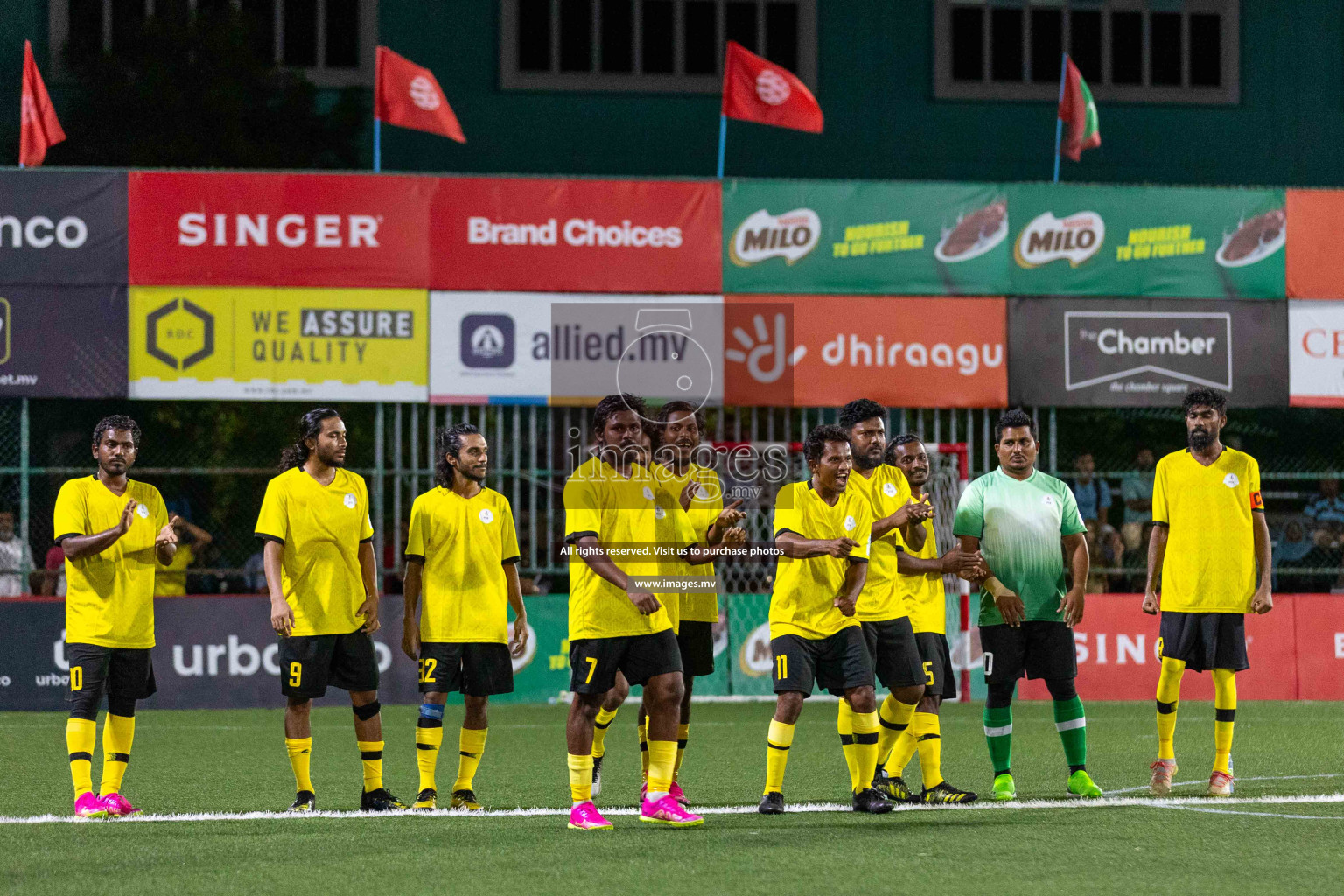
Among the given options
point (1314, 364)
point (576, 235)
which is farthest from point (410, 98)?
point (1314, 364)

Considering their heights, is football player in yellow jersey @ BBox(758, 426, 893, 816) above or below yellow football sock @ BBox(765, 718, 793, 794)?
above

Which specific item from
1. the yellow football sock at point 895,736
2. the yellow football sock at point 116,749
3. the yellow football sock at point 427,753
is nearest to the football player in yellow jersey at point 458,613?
the yellow football sock at point 427,753

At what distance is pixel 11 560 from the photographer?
16312 mm

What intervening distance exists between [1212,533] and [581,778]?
4.07 m

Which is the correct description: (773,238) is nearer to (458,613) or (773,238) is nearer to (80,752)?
(458,613)

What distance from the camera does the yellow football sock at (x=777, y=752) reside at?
8.23 m

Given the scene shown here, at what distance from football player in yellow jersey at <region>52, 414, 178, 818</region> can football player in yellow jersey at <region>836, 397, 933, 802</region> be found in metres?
3.65

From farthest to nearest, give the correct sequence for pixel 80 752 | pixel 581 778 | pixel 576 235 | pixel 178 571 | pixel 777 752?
pixel 576 235, pixel 178 571, pixel 80 752, pixel 777 752, pixel 581 778

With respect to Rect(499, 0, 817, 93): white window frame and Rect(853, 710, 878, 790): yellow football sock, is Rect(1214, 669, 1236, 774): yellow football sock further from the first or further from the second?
Rect(499, 0, 817, 93): white window frame

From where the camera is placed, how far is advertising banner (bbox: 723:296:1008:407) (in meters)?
16.7

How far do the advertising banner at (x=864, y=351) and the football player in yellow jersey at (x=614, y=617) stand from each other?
8.85 m

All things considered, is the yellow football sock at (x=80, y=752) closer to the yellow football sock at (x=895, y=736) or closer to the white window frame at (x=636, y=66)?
the yellow football sock at (x=895, y=736)

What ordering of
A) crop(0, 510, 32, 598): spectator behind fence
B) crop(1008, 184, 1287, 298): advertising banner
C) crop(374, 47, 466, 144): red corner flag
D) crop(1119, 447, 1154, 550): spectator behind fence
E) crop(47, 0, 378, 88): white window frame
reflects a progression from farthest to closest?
crop(47, 0, 378, 88): white window frame → crop(374, 47, 466, 144): red corner flag → crop(1119, 447, 1154, 550): spectator behind fence → crop(1008, 184, 1287, 298): advertising banner → crop(0, 510, 32, 598): spectator behind fence

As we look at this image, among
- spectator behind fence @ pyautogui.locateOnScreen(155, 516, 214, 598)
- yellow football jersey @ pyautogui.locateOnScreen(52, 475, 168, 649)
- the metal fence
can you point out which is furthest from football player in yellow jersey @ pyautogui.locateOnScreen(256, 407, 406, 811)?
spectator behind fence @ pyautogui.locateOnScreen(155, 516, 214, 598)
